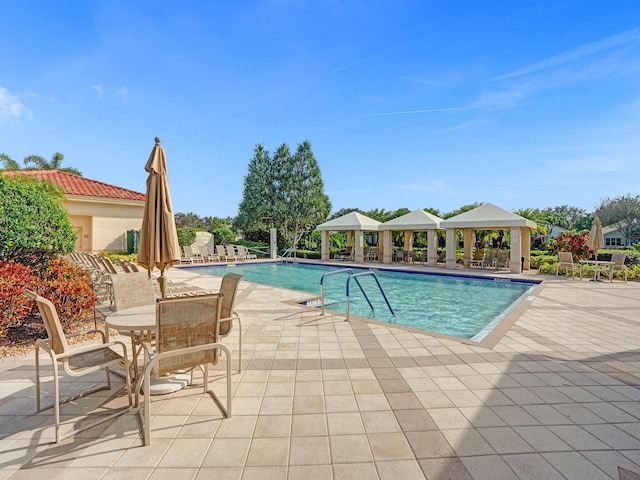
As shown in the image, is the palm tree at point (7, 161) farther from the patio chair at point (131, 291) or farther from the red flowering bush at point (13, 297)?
the patio chair at point (131, 291)

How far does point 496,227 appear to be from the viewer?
15.2 m

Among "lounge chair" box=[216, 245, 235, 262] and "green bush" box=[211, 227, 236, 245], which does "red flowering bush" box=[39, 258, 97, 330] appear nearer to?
"lounge chair" box=[216, 245, 235, 262]

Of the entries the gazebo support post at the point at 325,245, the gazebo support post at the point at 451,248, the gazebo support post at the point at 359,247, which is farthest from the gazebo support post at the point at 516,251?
the gazebo support post at the point at 325,245

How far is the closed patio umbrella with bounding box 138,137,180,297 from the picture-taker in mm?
4207

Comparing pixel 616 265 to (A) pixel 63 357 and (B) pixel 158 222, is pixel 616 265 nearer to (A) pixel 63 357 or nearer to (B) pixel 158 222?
(B) pixel 158 222

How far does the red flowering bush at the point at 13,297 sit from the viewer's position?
436 cm

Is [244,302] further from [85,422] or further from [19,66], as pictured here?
[19,66]

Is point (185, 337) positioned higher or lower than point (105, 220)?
lower

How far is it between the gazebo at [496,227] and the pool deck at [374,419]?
10.7 metres

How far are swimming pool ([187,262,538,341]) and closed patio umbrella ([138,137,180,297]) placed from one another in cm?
494

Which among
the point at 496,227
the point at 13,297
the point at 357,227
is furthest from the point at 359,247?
the point at 13,297

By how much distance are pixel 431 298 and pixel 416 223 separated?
8.15 meters

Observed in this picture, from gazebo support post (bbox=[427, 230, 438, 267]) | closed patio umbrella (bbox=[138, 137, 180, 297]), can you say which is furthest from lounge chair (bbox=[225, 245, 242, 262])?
closed patio umbrella (bbox=[138, 137, 180, 297])

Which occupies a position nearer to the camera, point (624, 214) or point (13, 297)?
point (13, 297)
